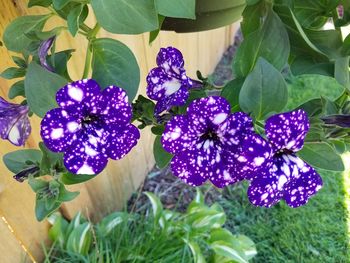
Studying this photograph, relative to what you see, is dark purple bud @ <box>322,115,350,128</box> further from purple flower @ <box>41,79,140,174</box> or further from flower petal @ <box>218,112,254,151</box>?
purple flower @ <box>41,79,140,174</box>

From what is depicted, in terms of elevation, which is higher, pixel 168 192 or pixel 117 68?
pixel 117 68

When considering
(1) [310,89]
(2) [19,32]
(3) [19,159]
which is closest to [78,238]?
(3) [19,159]

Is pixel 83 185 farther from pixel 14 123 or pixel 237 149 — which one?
pixel 237 149

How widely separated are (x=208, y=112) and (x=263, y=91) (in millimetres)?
81

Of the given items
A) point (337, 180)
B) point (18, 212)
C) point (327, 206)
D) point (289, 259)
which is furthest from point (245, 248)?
point (18, 212)

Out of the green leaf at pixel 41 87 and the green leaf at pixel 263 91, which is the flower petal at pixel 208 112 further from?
the green leaf at pixel 41 87

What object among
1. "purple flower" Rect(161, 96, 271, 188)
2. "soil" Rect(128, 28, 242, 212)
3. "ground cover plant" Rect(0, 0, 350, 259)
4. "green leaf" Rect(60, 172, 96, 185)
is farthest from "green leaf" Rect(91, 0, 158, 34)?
"soil" Rect(128, 28, 242, 212)

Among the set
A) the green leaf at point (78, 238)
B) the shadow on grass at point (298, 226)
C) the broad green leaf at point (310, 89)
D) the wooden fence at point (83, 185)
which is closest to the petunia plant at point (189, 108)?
the wooden fence at point (83, 185)

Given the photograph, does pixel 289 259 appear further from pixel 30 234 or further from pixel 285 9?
pixel 285 9

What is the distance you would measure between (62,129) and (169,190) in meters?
1.12

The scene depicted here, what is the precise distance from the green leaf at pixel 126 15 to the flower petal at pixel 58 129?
4.3 inches

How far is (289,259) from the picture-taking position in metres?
1.24

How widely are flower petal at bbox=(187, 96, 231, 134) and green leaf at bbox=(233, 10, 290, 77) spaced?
11cm

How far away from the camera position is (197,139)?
0.44 metres
